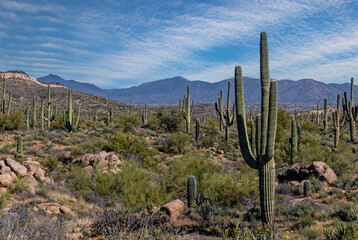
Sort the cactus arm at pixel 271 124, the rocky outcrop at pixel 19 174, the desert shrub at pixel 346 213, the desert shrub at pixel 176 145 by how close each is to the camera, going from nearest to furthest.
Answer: the cactus arm at pixel 271 124
the desert shrub at pixel 346 213
the rocky outcrop at pixel 19 174
the desert shrub at pixel 176 145

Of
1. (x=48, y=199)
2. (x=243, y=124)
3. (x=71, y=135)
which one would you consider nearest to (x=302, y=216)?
(x=243, y=124)

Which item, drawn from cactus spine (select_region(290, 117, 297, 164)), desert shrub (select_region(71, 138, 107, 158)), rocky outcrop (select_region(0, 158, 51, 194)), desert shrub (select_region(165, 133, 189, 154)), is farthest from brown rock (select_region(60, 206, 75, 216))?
cactus spine (select_region(290, 117, 297, 164))

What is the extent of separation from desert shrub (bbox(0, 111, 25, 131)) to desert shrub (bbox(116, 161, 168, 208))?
19.1 meters

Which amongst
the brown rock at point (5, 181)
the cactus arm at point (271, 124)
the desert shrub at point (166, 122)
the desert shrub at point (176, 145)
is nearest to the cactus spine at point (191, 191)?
the cactus arm at point (271, 124)

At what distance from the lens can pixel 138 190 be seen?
9.29 metres

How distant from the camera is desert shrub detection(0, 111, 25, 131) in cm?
2387

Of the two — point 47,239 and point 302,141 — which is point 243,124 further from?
point 302,141

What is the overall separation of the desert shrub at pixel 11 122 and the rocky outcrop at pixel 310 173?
23727 millimetres

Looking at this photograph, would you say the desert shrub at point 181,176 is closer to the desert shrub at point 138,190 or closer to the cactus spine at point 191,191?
the desert shrub at point 138,190

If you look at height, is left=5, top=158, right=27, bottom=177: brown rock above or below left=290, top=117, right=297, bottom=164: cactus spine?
below

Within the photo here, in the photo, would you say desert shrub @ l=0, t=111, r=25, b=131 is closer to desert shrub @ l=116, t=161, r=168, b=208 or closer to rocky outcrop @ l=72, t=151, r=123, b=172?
rocky outcrop @ l=72, t=151, r=123, b=172

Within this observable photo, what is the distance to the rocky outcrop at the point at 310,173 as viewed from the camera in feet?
41.4

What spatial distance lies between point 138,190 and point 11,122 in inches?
828

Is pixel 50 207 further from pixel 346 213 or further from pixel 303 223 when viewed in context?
pixel 346 213
